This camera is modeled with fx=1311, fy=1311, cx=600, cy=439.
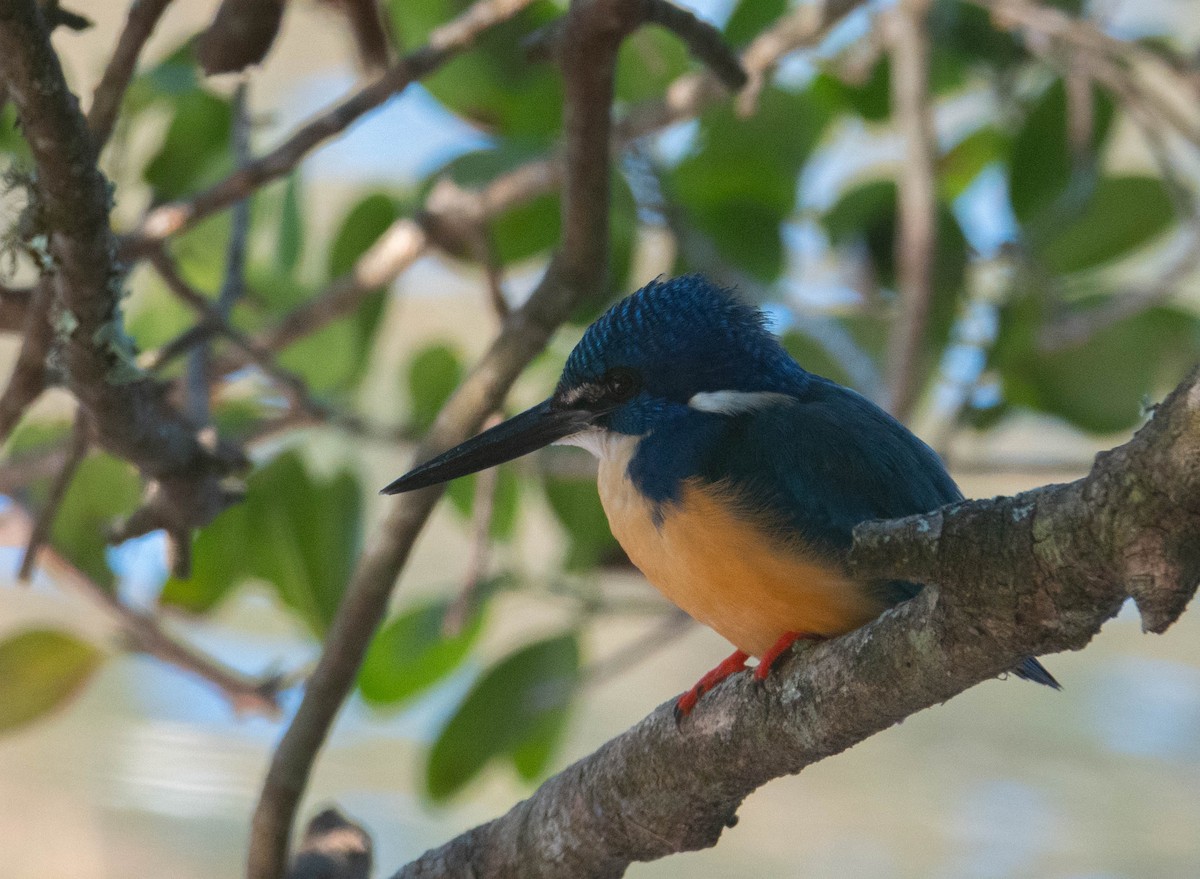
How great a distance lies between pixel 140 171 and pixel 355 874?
4.05 ft

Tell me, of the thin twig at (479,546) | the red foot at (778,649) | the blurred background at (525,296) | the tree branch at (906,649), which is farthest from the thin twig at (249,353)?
the red foot at (778,649)

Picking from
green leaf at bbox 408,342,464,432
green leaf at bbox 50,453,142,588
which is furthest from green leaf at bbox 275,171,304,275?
green leaf at bbox 50,453,142,588

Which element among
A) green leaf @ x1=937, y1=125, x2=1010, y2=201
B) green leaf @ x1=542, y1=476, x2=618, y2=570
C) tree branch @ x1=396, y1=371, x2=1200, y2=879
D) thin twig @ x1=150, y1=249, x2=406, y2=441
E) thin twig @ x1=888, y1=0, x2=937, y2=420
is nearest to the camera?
tree branch @ x1=396, y1=371, x2=1200, y2=879

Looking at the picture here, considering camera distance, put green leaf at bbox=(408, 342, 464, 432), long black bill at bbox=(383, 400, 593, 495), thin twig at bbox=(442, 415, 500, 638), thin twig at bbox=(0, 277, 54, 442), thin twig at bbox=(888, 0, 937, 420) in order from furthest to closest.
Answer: green leaf at bbox=(408, 342, 464, 432) < thin twig at bbox=(888, 0, 937, 420) < thin twig at bbox=(442, 415, 500, 638) < long black bill at bbox=(383, 400, 593, 495) < thin twig at bbox=(0, 277, 54, 442)

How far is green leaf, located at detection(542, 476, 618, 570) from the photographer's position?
6.77 ft

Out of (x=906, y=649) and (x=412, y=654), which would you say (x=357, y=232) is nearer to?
(x=412, y=654)

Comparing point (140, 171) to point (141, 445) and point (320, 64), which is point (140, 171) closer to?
point (141, 445)

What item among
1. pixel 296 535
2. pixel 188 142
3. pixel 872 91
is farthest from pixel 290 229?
pixel 872 91

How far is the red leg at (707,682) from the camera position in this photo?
3.70 feet

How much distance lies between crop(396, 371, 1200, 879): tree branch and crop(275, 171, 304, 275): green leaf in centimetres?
116

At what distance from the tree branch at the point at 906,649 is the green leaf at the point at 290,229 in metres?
1.16

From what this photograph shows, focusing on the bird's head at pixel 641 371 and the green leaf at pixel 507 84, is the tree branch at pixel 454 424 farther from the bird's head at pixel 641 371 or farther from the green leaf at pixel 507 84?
the green leaf at pixel 507 84

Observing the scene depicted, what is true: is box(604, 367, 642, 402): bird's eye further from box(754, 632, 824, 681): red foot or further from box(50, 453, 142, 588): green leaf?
box(50, 453, 142, 588): green leaf

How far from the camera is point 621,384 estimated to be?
142 centimetres
